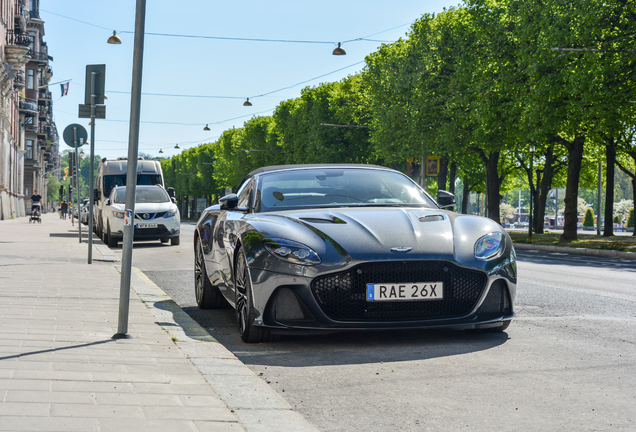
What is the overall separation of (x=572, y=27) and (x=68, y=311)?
77.3 feet

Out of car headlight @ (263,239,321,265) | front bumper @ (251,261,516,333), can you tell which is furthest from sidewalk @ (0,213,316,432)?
car headlight @ (263,239,321,265)

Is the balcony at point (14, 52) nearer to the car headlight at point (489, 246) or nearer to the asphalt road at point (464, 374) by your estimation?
the asphalt road at point (464, 374)

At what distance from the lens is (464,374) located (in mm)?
4684

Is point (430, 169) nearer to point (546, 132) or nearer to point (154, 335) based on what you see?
point (546, 132)

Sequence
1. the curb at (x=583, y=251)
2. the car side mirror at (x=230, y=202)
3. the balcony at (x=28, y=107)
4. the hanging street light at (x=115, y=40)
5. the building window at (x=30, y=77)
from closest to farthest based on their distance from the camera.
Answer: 1. the car side mirror at (x=230, y=202)
2. the curb at (x=583, y=251)
3. the hanging street light at (x=115, y=40)
4. the balcony at (x=28, y=107)
5. the building window at (x=30, y=77)

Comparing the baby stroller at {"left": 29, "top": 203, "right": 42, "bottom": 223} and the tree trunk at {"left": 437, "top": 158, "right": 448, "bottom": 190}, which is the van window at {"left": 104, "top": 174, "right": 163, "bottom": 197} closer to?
the baby stroller at {"left": 29, "top": 203, "right": 42, "bottom": 223}

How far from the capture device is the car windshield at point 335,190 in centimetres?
660

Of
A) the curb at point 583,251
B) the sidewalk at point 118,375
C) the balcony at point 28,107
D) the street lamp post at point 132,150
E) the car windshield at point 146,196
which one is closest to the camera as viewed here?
the sidewalk at point 118,375

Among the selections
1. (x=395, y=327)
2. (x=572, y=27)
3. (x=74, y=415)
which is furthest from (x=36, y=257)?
A: (x=572, y=27)

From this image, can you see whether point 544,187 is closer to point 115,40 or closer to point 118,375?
point 115,40

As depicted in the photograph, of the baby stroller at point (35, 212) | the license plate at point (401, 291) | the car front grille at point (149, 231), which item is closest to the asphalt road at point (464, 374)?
the license plate at point (401, 291)

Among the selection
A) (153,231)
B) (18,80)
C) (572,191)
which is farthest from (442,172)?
(18,80)

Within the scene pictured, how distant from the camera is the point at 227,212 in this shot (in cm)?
729

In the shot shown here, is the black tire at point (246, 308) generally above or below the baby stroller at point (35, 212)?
below
